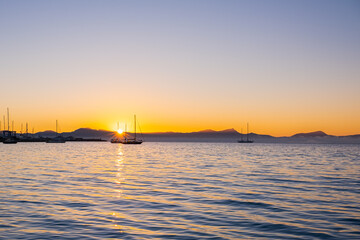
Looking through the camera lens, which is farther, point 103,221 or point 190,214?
point 190,214

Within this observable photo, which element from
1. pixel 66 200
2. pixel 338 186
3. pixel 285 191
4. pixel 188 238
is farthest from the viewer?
pixel 338 186

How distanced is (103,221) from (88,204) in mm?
4328

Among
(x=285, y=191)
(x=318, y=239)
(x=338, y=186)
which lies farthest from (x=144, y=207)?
(x=338, y=186)

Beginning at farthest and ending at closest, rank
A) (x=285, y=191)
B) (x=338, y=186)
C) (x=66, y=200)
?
(x=338, y=186) → (x=285, y=191) → (x=66, y=200)

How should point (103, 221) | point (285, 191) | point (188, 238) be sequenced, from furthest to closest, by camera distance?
point (285, 191) → point (103, 221) → point (188, 238)

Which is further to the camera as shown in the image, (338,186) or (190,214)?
(338,186)

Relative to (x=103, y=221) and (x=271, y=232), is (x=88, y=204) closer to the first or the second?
(x=103, y=221)

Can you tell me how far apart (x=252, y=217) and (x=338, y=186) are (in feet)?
51.8

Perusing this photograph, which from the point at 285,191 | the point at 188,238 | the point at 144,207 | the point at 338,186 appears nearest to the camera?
the point at 188,238

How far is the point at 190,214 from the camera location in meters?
17.6

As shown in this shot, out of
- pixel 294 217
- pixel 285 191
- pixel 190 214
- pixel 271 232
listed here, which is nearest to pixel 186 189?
pixel 285 191

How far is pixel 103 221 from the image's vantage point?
15.8 m

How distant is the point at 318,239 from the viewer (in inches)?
533

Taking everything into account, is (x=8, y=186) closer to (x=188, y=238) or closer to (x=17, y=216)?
(x=17, y=216)
